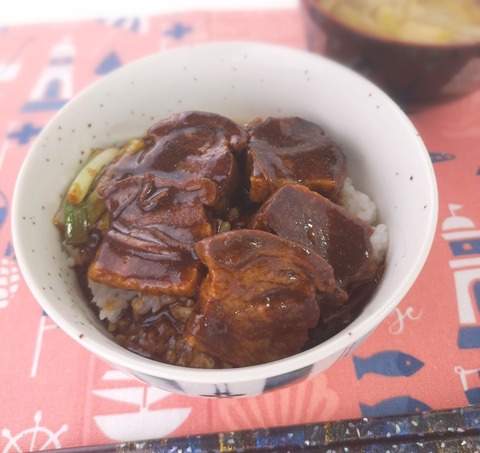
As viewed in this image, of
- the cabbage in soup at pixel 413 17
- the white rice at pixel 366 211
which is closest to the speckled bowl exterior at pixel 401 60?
the cabbage in soup at pixel 413 17

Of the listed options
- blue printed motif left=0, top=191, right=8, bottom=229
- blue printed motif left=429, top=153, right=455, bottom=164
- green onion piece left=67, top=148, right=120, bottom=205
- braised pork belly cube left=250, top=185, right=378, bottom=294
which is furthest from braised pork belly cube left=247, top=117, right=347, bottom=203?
blue printed motif left=0, top=191, right=8, bottom=229

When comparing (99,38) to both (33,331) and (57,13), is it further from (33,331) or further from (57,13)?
(33,331)

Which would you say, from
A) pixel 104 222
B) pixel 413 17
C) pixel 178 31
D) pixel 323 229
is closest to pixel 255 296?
pixel 323 229

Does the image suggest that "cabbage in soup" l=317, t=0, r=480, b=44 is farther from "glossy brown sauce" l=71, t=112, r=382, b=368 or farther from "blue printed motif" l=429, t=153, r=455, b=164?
"glossy brown sauce" l=71, t=112, r=382, b=368

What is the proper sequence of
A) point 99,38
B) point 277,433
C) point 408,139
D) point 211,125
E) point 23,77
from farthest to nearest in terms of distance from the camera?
point 99,38 → point 23,77 → point 211,125 → point 408,139 → point 277,433

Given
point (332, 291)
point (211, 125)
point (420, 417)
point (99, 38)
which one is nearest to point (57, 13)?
point (99, 38)

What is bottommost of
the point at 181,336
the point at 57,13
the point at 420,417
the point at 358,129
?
the point at 420,417

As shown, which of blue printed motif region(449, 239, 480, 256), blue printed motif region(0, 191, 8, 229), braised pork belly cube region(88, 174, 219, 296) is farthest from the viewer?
blue printed motif region(0, 191, 8, 229)
